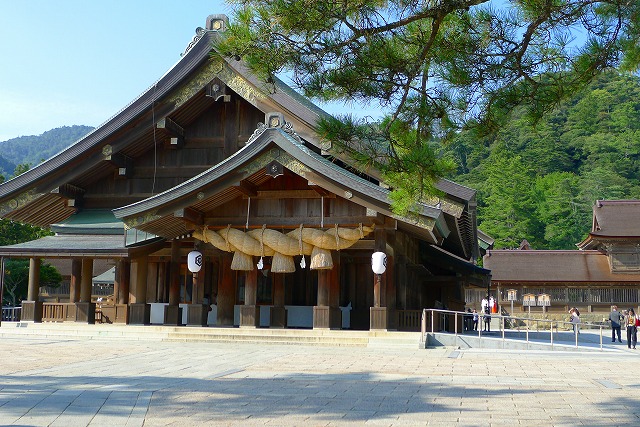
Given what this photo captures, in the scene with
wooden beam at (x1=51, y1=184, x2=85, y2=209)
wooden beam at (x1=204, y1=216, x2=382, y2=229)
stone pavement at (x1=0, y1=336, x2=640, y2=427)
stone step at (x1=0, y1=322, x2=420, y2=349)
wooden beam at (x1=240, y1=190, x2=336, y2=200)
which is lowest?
stone pavement at (x1=0, y1=336, x2=640, y2=427)

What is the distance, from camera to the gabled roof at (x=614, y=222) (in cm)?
3941

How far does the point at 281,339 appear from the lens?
16.2 m

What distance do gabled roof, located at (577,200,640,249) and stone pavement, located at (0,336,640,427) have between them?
2838 centimetres

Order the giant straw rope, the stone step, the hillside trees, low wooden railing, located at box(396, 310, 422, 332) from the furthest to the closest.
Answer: the hillside trees, low wooden railing, located at box(396, 310, 422, 332), the giant straw rope, the stone step

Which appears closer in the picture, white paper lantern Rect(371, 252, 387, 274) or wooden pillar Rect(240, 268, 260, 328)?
white paper lantern Rect(371, 252, 387, 274)

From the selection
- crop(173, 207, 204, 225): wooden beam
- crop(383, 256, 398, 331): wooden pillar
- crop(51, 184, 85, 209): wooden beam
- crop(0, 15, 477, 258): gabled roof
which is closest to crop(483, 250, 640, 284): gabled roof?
crop(0, 15, 477, 258): gabled roof

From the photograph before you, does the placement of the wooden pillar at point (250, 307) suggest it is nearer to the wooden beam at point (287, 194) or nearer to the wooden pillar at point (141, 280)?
the wooden beam at point (287, 194)

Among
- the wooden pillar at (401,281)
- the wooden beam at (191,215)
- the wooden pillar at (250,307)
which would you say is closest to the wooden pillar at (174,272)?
the wooden beam at (191,215)

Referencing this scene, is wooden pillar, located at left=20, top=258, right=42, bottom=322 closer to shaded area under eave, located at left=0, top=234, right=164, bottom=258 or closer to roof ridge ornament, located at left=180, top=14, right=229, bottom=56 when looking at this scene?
shaded area under eave, located at left=0, top=234, right=164, bottom=258

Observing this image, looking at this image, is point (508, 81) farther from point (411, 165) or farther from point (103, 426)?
point (103, 426)

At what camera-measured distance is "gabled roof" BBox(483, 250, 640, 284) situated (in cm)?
3878

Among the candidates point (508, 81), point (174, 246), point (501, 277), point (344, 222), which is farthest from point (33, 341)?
point (501, 277)

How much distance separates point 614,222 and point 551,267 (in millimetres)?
4552

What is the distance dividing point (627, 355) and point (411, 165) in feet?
32.5
